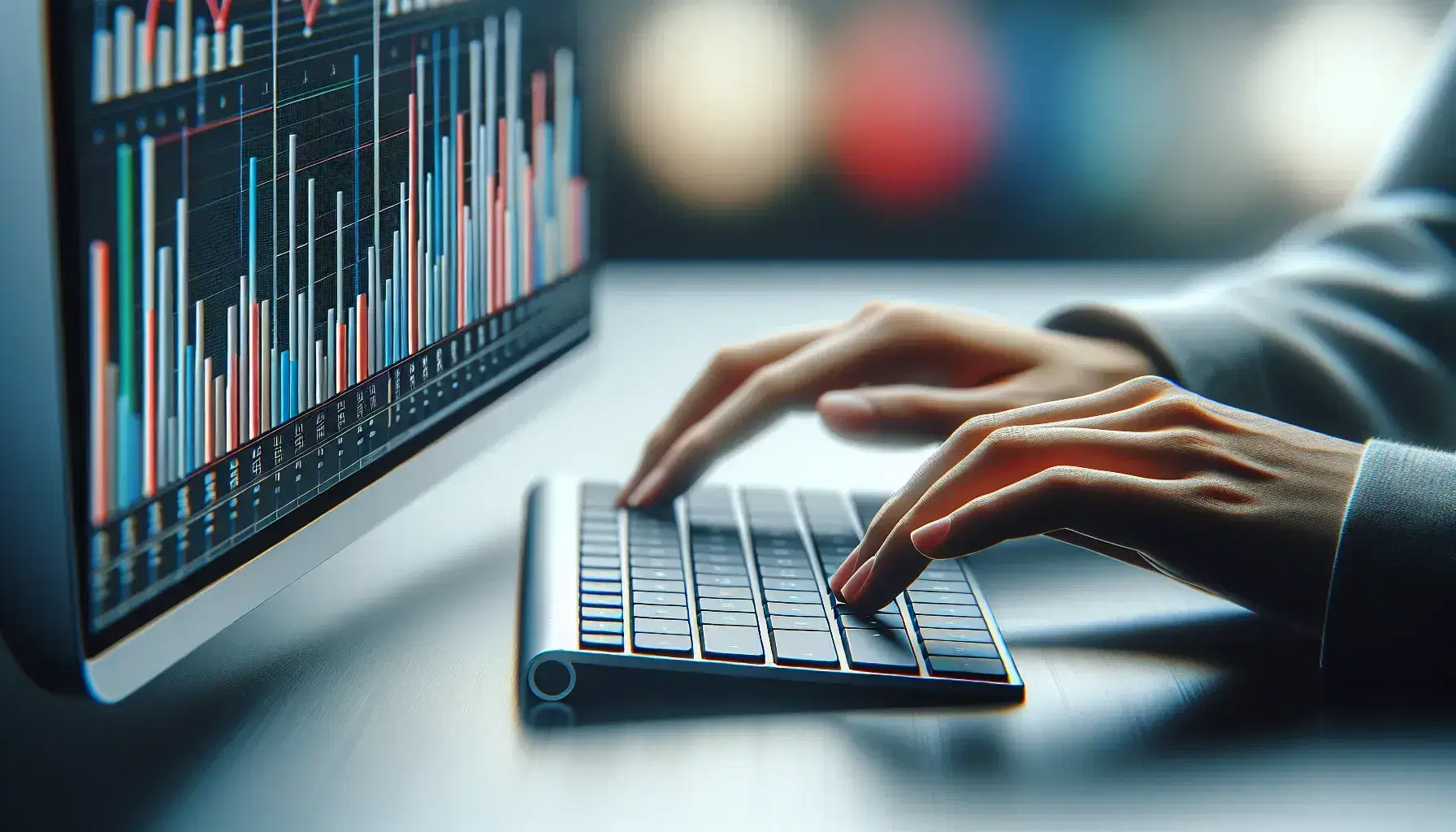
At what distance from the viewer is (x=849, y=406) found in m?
0.68

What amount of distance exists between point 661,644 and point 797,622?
0.06m

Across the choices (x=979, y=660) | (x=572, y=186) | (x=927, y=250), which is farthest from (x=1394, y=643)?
(x=927, y=250)

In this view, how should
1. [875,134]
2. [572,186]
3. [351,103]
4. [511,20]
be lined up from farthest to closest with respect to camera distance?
[875,134], [572,186], [511,20], [351,103]

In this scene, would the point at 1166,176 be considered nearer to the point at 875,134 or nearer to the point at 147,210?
the point at 875,134

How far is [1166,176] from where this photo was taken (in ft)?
4.47

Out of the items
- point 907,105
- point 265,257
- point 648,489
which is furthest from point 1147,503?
point 907,105

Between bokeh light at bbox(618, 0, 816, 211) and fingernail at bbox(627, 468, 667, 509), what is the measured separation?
2.34ft

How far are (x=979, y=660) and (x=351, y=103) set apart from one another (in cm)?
34

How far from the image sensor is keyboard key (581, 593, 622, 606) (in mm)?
519

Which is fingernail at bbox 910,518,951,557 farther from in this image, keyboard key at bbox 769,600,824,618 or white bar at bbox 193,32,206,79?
white bar at bbox 193,32,206,79

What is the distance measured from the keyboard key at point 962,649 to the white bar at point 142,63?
0.33m

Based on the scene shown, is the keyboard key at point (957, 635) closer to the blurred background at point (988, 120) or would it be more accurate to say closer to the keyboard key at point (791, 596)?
the keyboard key at point (791, 596)

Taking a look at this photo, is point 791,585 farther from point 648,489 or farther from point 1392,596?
point 1392,596

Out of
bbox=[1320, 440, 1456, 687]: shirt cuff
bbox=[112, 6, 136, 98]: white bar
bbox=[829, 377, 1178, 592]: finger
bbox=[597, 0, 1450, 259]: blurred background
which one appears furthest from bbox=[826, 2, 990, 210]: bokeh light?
bbox=[112, 6, 136, 98]: white bar
